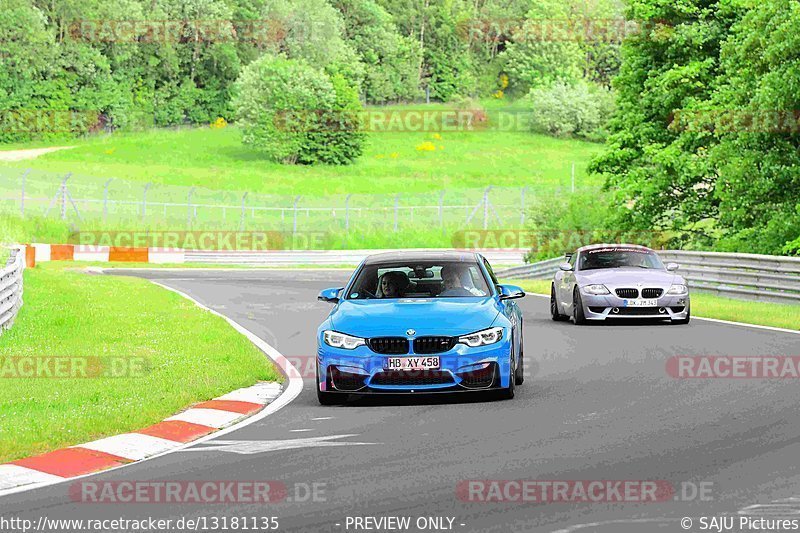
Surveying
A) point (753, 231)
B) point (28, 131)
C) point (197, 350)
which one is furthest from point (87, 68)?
point (197, 350)

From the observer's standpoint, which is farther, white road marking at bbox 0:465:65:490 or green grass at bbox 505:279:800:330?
green grass at bbox 505:279:800:330

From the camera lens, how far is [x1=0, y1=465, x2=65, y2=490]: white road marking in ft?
29.2

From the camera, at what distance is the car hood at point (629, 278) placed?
22.5 metres

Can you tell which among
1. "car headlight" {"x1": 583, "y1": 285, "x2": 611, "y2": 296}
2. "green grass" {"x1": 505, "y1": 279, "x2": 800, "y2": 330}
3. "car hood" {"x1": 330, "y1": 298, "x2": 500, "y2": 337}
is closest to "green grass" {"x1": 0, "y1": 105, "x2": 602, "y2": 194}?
"green grass" {"x1": 505, "y1": 279, "x2": 800, "y2": 330}

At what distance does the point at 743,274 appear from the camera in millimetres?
28375

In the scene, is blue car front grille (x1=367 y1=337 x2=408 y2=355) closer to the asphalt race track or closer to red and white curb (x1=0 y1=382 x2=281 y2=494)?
the asphalt race track

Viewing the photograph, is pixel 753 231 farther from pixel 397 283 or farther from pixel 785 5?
pixel 397 283

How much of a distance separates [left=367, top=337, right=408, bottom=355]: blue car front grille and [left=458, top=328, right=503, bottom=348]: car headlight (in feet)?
1.73

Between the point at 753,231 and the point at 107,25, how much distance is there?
112348 millimetres

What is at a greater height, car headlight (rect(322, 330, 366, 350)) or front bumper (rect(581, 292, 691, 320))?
car headlight (rect(322, 330, 366, 350))

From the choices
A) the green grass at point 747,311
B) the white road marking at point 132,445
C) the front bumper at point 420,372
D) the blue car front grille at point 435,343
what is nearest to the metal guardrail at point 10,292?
the front bumper at point 420,372

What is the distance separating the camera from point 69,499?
8.33 metres

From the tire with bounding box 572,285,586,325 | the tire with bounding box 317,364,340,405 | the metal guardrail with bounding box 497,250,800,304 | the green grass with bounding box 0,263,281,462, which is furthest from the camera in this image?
the metal guardrail with bounding box 497,250,800,304

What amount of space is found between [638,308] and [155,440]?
1285 cm
